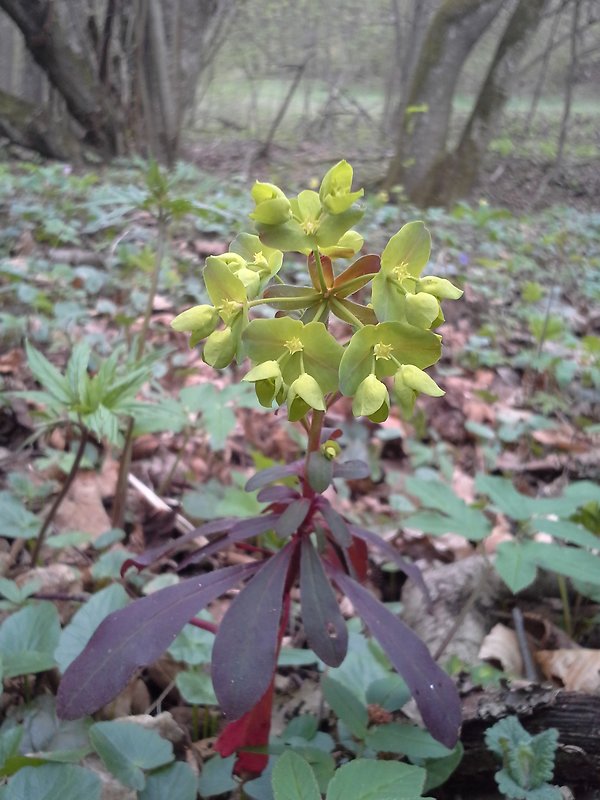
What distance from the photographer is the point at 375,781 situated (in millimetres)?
805

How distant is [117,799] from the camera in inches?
40.4

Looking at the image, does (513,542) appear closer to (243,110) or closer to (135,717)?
(135,717)

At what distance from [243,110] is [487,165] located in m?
8.50

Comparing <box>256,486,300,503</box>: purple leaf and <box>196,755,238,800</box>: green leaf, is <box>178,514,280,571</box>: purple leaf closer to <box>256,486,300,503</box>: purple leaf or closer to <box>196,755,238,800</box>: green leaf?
<box>256,486,300,503</box>: purple leaf

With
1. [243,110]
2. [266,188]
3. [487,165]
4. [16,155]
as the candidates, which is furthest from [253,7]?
[266,188]

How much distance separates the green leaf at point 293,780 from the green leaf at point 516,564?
1.72ft

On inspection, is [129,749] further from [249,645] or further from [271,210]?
[271,210]

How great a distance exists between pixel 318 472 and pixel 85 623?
1.92 feet

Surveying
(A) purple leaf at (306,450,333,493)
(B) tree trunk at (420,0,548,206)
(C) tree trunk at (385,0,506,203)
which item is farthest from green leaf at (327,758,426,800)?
(B) tree trunk at (420,0,548,206)

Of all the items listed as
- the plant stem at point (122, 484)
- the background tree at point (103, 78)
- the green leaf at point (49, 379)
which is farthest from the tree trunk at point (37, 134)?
the green leaf at point (49, 379)

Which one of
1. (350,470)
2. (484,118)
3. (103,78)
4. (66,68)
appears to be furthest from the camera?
(484,118)

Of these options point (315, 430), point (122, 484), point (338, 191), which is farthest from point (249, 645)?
point (122, 484)

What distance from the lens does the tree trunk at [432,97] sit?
22.2 ft

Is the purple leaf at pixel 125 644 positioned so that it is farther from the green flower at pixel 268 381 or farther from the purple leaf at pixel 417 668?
the green flower at pixel 268 381
